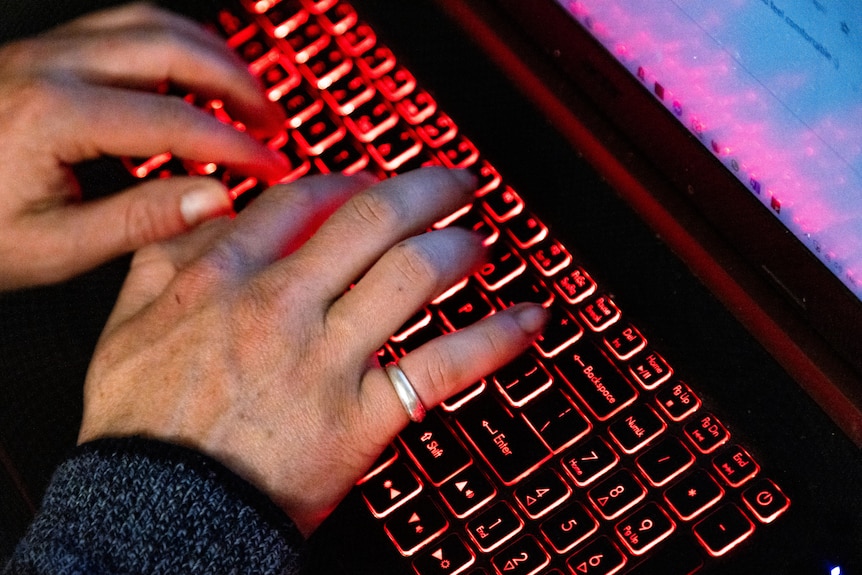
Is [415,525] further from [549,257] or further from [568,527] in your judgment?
[549,257]

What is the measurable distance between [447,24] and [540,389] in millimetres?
340

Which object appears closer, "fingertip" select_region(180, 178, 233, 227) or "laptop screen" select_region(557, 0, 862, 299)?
"laptop screen" select_region(557, 0, 862, 299)

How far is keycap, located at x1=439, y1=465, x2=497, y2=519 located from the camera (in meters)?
0.55

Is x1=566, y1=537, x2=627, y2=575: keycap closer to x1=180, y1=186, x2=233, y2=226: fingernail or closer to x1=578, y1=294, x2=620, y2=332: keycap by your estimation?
x1=578, y1=294, x2=620, y2=332: keycap

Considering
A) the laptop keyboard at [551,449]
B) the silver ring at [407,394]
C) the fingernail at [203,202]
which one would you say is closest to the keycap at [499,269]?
the laptop keyboard at [551,449]

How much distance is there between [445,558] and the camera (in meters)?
0.55

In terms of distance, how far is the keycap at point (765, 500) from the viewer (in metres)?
0.53

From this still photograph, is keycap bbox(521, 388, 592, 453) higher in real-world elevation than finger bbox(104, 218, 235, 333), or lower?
higher

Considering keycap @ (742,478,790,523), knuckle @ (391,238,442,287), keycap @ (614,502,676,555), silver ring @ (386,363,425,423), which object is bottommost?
silver ring @ (386,363,425,423)

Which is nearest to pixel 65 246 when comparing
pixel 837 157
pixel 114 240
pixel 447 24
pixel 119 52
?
pixel 114 240

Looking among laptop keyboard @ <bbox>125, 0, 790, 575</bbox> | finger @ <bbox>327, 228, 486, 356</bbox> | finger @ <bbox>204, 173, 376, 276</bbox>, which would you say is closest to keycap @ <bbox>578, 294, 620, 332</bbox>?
laptop keyboard @ <bbox>125, 0, 790, 575</bbox>

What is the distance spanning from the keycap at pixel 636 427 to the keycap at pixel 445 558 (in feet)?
0.44

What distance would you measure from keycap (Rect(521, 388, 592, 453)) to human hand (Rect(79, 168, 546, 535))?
1.7 inches

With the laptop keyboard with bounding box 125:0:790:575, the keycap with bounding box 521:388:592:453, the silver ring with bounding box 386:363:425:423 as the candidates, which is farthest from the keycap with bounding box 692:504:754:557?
the silver ring with bounding box 386:363:425:423
